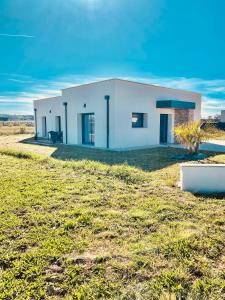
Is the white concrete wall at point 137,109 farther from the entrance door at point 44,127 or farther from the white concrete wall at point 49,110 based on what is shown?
the entrance door at point 44,127

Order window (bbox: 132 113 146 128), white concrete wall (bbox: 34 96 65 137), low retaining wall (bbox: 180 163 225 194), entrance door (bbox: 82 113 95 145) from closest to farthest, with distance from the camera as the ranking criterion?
low retaining wall (bbox: 180 163 225 194)
window (bbox: 132 113 146 128)
entrance door (bbox: 82 113 95 145)
white concrete wall (bbox: 34 96 65 137)

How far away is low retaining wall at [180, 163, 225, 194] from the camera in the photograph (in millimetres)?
5652

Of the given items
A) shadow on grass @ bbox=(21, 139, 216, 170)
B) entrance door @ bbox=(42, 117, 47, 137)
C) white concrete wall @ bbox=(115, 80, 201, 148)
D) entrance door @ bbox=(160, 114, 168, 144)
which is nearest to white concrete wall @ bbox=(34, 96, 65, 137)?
entrance door @ bbox=(42, 117, 47, 137)

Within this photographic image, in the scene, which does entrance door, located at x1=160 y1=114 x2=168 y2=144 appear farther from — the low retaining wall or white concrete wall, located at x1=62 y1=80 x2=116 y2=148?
the low retaining wall

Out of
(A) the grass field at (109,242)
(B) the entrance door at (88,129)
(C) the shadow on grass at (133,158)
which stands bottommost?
(A) the grass field at (109,242)

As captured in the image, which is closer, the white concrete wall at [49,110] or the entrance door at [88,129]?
the entrance door at [88,129]

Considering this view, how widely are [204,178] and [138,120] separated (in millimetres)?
10304

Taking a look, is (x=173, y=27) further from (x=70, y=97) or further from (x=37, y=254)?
(x=37, y=254)

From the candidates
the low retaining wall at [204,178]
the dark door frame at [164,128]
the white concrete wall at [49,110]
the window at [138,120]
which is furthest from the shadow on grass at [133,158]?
the white concrete wall at [49,110]

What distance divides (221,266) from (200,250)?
1.15ft

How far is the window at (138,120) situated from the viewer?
50.0 feet

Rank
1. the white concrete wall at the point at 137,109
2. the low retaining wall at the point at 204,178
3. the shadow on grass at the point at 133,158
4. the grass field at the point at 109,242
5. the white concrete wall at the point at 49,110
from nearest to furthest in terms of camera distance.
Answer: the grass field at the point at 109,242, the low retaining wall at the point at 204,178, the shadow on grass at the point at 133,158, the white concrete wall at the point at 137,109, the white concrete wall at the point at 49,110

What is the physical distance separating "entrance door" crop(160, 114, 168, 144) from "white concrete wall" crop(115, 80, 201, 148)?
0.56 m

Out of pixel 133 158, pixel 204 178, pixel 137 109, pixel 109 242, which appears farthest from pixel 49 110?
pixel 109 242
